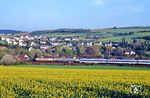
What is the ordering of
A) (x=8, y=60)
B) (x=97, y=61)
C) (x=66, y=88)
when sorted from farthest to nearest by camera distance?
(x=97, y=61) → (x=8, y=60) → (x=66, y=88)

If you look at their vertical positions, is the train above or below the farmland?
below

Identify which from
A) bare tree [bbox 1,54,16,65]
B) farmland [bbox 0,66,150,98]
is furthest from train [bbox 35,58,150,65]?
farmland [bbox 0,66,150,98]

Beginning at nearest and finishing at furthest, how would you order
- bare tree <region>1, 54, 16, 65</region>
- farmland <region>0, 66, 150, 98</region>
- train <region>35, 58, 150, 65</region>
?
farmland <region>0, 66, 150, 98</region> < bare tree <region>1, 54, 16, 65</region> < train <region>35, 58, 150, 65</region>

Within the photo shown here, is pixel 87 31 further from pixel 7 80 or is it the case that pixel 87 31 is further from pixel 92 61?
pixel 7 80

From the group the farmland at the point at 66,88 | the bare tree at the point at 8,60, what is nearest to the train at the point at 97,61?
the bare tree at the point at 8,60

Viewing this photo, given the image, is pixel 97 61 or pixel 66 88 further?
pixel 97 61

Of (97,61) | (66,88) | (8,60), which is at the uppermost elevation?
(66,88)

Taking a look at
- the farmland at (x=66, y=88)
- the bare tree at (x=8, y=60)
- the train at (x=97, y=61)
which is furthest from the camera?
the train at (x=97, y=61)

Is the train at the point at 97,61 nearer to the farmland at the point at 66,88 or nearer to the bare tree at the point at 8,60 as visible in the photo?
the bare tree at the point at 8,60

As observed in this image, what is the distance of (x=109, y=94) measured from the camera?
21062 millimetres

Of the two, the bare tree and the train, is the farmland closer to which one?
the bare tree

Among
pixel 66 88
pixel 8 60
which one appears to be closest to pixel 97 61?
pixel 8 60

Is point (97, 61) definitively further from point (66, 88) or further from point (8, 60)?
point (66, 88)

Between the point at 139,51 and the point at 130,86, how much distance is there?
55587mm
